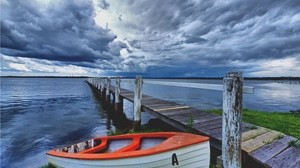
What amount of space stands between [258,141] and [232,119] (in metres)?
1.38

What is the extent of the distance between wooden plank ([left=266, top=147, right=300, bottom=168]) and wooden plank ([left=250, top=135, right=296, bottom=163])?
0.24ft

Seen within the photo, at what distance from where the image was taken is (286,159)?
3.49 m

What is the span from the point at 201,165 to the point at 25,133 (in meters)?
9.95

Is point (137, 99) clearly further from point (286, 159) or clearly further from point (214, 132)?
point (286, 159)

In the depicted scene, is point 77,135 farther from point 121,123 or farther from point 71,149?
point 71,149

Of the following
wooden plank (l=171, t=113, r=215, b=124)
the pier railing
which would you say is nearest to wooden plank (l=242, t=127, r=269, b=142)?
the pier railing

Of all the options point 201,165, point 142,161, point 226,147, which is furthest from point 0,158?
point 226,147

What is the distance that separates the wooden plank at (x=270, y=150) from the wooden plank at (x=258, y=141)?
0.09 metres

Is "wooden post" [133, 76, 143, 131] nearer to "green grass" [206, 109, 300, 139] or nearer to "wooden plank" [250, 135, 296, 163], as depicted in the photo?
"green grass" [206, 109, 300, 139]

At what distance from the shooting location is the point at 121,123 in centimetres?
1209

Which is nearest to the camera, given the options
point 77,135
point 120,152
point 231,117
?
point 231,117

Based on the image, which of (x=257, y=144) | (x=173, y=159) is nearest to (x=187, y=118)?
(x=257, y=144)

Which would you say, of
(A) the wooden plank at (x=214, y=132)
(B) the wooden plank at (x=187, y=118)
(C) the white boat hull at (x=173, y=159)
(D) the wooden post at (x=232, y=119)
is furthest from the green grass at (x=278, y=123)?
(C) the white boat hull at (x=173, y=159)

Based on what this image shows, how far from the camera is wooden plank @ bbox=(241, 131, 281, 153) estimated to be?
12.6ft
